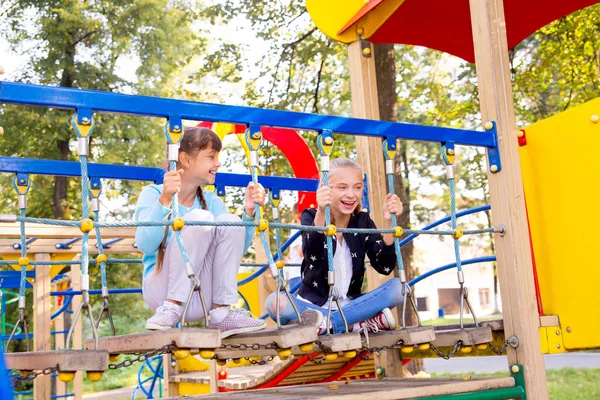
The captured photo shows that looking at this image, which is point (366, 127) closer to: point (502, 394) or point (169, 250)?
point (169, 250)

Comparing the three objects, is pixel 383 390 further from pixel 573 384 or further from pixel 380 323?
pixel 573 384

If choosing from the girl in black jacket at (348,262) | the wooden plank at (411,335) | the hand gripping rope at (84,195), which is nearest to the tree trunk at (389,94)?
the girl in black jacket at (348,262)

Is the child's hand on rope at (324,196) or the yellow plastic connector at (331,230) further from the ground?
the child's hand on rope at (324,196)

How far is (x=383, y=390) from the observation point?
3221 millimetres

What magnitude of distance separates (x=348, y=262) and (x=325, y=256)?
207 mm

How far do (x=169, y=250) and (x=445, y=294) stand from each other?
40549mm

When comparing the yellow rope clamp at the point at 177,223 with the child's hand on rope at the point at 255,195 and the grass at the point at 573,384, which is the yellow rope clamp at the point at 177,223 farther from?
the grass at the point at 573,384

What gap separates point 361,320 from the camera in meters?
3.54

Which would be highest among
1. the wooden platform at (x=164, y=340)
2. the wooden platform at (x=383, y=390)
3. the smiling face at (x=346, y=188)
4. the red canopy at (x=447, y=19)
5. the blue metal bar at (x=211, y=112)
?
the red canopy at (x=447, y=19)

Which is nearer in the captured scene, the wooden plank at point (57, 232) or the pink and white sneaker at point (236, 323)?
the pink and white sneaker at point (236, 323)

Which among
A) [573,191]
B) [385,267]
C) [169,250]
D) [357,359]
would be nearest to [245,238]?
[169,250]

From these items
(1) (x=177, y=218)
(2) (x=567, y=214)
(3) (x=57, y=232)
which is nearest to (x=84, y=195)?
(1) (x=177, y=218)

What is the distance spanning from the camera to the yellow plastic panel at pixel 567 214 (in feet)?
12.1

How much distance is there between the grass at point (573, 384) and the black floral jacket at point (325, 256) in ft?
17.7
